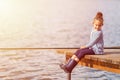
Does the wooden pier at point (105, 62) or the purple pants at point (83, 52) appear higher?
the purple pants at point (83, 52)

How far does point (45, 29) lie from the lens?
998 cm

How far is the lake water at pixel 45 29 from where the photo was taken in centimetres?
658

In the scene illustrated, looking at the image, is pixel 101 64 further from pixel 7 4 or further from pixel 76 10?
pixel 76 10

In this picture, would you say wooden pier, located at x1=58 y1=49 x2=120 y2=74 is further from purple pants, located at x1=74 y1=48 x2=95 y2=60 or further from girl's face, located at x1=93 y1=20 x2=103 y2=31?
girl's face, located at x1=93 y1=20 x2=103 y2=31

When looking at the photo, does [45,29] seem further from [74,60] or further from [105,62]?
[105,62]

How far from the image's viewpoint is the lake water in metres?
6.58

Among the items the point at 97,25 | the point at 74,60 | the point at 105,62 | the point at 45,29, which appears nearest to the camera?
the point at 105,62

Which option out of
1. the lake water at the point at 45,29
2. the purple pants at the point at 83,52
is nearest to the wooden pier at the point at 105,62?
the purple pants at the point at 83,52

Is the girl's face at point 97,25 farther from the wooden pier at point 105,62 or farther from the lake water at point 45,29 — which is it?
the lake water at point 45,29

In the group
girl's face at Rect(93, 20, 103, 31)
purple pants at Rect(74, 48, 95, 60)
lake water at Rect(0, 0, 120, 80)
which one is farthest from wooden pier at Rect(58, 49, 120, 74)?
lake water at Rect(0, 0, 120, 80)

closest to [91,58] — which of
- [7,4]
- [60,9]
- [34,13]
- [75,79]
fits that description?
[75,79]

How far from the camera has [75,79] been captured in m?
5.13

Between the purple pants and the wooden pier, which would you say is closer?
the wooden pier

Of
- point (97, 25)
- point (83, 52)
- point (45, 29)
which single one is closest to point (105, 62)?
point (83, 52)
